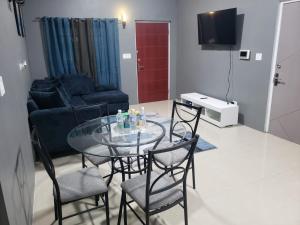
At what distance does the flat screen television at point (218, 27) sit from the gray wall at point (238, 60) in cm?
17

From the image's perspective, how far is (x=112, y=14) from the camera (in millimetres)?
5367

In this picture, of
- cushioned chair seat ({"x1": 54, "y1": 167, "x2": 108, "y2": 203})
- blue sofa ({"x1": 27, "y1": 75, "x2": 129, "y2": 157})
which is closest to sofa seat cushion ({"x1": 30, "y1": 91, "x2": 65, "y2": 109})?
blue sofa ({"x1": 27, "y1": 75, "x2": 129, "y2": 157})

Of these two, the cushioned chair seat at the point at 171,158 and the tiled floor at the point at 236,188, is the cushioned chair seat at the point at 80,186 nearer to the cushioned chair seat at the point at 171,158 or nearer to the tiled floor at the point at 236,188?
the tiled floor at the point at 236,188

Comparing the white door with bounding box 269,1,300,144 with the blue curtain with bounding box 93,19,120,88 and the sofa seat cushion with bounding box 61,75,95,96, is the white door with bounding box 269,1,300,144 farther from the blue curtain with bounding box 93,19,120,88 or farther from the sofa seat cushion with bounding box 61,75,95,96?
the sofa seat cushion with bounding box 61,75,95,96

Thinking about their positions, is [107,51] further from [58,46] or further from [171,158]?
[171,158]

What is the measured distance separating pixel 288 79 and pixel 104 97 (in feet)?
10.9

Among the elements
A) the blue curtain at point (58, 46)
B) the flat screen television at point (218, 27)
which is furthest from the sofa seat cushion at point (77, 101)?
the flat screen television at point (218, 27)

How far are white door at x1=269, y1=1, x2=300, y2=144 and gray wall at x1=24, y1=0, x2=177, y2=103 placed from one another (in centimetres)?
298

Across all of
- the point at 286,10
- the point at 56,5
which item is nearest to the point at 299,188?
the point at 286,10

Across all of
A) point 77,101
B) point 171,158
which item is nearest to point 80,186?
point 171,158

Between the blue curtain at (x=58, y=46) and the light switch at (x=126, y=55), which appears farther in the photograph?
the light switch at (x=126, y=55)

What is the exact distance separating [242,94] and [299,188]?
221 centimetres

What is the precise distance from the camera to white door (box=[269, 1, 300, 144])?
3.44 m

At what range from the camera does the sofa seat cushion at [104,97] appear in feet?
15.9
